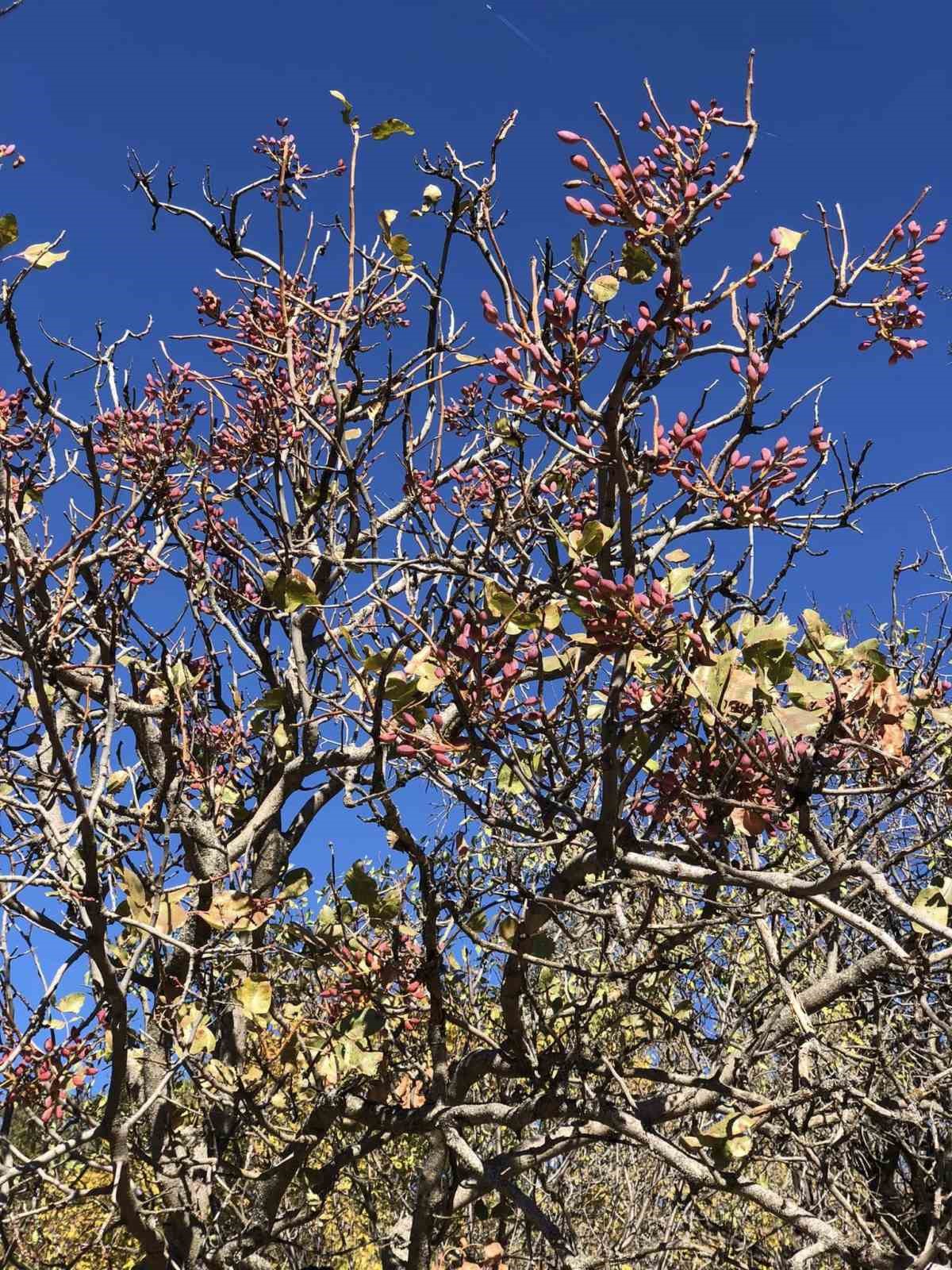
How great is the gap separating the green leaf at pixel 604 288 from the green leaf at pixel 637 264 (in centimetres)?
12

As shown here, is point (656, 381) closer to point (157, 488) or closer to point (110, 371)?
point (157, 488)

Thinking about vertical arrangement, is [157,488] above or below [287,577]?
above

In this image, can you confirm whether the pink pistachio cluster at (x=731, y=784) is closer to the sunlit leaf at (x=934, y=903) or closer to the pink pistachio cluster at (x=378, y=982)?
the sunlit leaf at (x=934, y=903)

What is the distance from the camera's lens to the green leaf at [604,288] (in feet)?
7.17

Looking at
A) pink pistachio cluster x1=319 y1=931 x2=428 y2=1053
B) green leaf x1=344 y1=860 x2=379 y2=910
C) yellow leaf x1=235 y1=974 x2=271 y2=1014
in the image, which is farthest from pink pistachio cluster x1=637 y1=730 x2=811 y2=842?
yellow leaf x1=235 y1=974 x2=271 y2=1014

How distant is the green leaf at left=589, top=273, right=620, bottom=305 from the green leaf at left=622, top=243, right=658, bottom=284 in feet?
0.39

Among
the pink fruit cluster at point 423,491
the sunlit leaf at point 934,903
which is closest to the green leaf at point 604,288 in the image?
the pink fruit cluster at point 423,491

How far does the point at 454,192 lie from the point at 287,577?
4.65 feet

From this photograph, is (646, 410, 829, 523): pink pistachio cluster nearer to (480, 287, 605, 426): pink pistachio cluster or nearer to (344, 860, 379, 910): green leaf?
(480, 287, 605, 426): pink pistachio cluster

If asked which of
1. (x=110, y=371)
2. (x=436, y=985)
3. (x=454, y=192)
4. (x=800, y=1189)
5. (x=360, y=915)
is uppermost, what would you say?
(x=110, y=371)

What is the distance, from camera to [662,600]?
2.08 m

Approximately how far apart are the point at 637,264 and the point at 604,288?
0.65 feet

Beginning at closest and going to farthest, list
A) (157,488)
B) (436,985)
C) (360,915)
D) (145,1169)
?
(436,985), (360,915), (157,488), (145,1169)

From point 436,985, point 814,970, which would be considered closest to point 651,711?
point 436,985
